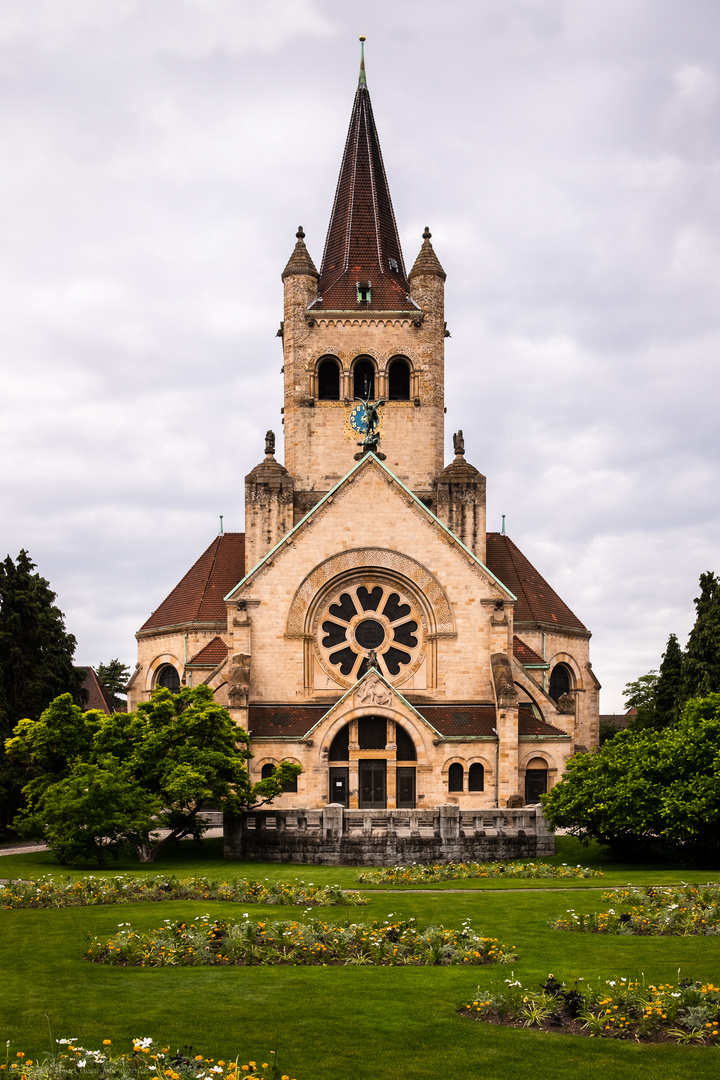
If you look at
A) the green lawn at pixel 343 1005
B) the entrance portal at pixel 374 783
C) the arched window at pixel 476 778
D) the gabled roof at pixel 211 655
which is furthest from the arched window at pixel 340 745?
the green lawn at pixel 343 1005

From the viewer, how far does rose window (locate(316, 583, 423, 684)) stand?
164ft

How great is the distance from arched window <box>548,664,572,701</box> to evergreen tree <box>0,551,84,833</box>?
24.6 metres

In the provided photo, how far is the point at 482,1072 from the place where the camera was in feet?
41.1

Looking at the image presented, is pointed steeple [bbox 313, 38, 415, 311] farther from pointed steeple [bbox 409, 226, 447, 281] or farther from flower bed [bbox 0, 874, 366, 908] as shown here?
flower bed [bbox 0, 874, 366, 908]

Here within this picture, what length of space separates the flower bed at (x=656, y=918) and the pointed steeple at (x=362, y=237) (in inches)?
1752

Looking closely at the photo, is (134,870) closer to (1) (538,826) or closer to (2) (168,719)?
(2) (168,719)

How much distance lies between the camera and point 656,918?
→ 21.5m

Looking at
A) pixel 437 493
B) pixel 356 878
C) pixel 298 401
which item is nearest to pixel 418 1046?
pixel 356 878

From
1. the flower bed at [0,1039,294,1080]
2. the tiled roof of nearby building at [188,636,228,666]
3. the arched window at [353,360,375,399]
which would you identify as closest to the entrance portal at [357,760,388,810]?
the tiled roof of nearby building at [188,636,228,666]

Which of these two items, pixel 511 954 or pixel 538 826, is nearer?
pixel 511 954

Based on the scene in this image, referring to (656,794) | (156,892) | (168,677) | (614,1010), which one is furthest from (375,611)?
(614,1010)

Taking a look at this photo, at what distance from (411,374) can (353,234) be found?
1041cm

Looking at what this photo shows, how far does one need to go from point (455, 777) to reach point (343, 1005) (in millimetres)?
31705

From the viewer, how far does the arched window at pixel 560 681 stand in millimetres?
61094
